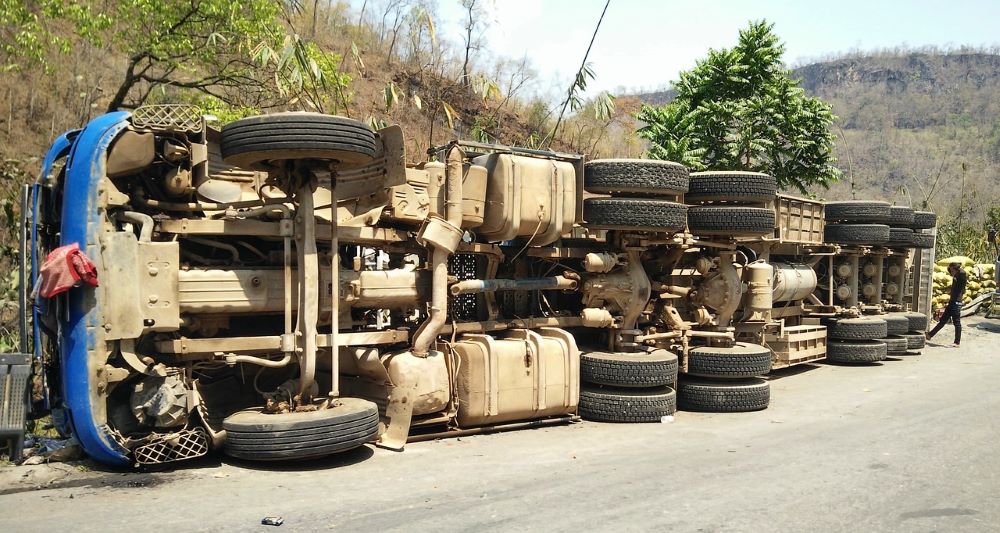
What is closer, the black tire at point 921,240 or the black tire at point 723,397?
the black tire at point 723,397

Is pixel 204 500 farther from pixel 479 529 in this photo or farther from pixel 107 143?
pixel 107 143

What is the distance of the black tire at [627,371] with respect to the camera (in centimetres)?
822

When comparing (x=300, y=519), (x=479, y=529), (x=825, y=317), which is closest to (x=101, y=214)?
(x=300, y=519)

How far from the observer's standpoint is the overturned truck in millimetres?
5844

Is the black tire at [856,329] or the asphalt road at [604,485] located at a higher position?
the black tire at [856,329]

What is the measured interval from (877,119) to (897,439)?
9718 centimetres

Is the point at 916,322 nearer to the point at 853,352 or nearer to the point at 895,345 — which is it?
the point at 895,345

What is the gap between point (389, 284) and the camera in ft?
23.5

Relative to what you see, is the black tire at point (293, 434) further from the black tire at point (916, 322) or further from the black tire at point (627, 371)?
the black tire at point (916, 322)

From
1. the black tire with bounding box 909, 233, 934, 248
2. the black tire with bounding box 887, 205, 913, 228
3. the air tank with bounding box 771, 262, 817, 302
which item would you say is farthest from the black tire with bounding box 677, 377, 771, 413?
the black tire with bounding box 909, 233, 934, 248

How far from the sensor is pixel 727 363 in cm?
905

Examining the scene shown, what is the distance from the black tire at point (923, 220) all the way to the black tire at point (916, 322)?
161 centimetres

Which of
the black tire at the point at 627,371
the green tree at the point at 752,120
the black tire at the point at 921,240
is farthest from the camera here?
the green tree at the point at 752,120

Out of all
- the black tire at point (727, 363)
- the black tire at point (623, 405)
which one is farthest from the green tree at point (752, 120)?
the black tire at point (623, 405)
